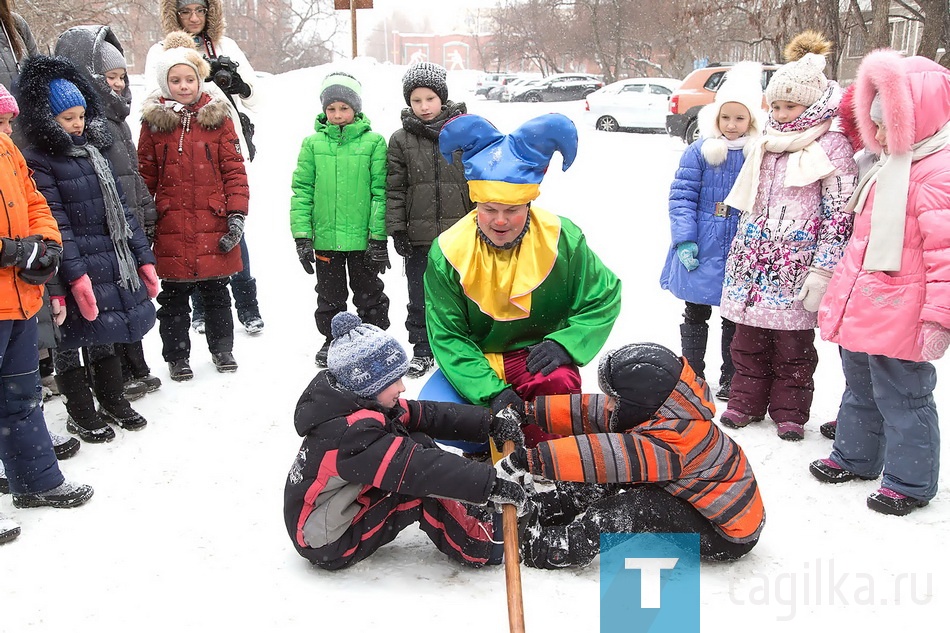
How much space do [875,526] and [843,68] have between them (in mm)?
36912

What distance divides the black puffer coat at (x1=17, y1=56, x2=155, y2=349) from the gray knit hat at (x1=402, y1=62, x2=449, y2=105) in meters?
1.66

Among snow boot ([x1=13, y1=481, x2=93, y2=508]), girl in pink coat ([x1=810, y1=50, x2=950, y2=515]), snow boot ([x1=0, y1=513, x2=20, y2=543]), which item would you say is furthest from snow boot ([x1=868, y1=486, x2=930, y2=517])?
snow boot ([x1=0, y1=513, x2=20, y2=543])

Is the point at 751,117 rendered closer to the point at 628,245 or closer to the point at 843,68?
the point at 628,245

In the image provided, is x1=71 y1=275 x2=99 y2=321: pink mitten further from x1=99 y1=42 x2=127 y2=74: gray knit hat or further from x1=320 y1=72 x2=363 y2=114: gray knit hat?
x1=320 y1=72 x2=363 y2=114: gray knit hat

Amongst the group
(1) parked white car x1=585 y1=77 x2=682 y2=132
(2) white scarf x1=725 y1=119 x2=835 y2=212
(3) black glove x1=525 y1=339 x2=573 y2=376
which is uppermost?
(1) parked white car x1=585 y1=77 x2=682 y2=132

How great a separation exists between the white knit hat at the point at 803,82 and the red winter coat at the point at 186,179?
9.87 ft

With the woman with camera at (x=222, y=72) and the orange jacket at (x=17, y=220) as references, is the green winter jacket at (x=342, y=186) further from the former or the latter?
the orange jacket at (x=17, y=220)

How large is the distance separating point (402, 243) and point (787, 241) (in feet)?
7.12

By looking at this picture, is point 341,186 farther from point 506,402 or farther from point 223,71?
point 506,402

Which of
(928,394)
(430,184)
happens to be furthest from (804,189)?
(430,184)

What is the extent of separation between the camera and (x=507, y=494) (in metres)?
2.38

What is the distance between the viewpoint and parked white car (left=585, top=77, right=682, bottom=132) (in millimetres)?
17375

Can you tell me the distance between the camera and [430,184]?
4.55m

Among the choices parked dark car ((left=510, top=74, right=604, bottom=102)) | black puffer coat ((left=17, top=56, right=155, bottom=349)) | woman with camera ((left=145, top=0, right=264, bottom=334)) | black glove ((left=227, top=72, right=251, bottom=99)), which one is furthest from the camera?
parked dark car ((left=510, top=74, right=604, bottom=102))
